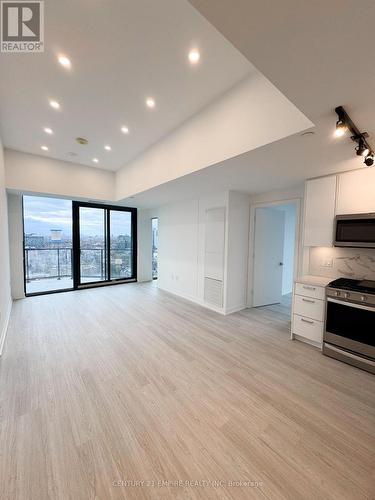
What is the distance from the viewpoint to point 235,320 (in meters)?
3.91

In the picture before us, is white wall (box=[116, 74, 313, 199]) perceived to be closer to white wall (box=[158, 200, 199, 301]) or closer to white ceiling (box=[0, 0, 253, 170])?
white ceiling (box=[0, 0, 253, 170])

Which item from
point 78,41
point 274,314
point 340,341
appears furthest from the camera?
point 274,314

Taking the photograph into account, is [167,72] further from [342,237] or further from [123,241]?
[123,241]

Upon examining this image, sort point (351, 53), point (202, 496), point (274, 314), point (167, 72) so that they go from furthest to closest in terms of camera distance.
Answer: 1. point (274, 314)
2. point (167, 72)
3. point (202, 496)
4. point (351, 53)

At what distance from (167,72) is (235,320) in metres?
3.90

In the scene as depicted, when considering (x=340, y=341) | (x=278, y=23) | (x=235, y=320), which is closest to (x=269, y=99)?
(x=278, y=23)

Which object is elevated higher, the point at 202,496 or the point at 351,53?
the point at 351,53

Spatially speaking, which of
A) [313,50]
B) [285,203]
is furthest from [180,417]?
[285,203]

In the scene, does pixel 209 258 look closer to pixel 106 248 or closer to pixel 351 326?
pixel 351 326

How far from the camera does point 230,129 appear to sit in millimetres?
2367

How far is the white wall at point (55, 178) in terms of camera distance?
170 inches

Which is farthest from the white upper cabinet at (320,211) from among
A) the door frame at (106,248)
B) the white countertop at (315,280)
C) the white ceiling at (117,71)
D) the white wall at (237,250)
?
the door frame at (106,248)

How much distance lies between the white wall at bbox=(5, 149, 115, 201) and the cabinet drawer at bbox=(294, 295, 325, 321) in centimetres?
512

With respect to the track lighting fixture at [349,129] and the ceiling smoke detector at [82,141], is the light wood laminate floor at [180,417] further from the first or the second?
the ceiling smoke detector at [82,141]
